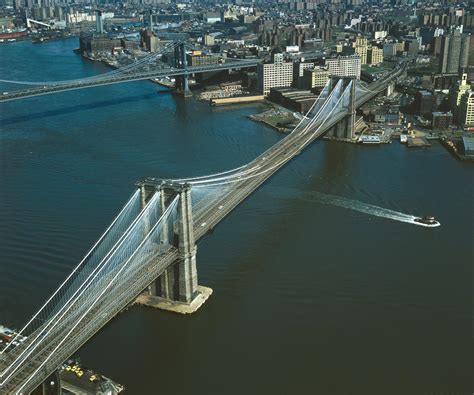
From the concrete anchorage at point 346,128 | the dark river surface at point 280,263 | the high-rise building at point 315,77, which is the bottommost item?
the dark river surface at point 280,263

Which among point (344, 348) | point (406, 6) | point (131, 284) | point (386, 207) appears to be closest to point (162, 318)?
point (131, 284)

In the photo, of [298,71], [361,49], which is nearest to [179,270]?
[298,71]

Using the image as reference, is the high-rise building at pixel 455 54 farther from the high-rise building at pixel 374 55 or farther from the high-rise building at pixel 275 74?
the high-rise building at pixel 275 74

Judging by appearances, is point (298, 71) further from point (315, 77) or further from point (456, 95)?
point (456, 95)

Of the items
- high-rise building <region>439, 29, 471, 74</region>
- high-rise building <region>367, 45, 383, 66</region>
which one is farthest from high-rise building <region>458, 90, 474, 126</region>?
high-rise building <region>367, 45, 383, 66</region>

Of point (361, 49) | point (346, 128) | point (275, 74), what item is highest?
point (361, 49)

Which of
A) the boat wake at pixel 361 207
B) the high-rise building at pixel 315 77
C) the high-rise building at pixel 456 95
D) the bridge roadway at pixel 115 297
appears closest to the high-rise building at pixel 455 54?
the high-rise building at pixel 315 77
